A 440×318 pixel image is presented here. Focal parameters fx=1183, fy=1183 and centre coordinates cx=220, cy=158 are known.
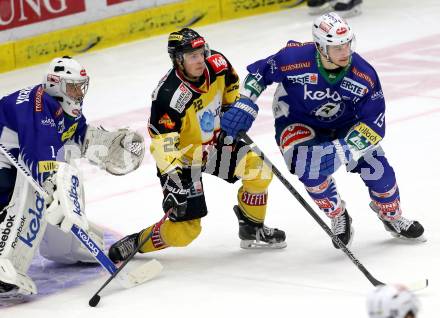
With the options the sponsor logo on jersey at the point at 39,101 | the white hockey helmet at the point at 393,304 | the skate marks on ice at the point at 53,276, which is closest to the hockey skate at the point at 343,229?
the skate marks on ice at the point at 53,276

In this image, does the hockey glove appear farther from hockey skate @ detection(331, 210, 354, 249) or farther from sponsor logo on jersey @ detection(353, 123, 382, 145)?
hockey skate @ detection(331, 210, 354, 249)

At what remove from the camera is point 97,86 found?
9.76m

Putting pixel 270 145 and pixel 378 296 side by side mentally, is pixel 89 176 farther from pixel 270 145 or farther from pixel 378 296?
pixel 378 296

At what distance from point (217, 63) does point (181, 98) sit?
12.3 inches

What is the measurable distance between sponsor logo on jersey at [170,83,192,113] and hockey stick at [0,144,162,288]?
75cm

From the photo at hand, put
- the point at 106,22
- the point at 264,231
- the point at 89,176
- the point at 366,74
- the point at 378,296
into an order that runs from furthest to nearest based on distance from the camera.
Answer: the point at 106,22, the point at 89,176, the point at 264,231, the point at 366,74, the point at 378,296

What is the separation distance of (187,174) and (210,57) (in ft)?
1.96

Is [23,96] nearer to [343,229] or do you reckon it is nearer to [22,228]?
[22,228]

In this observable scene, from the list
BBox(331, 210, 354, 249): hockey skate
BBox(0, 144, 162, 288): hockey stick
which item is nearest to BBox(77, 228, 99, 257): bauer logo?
BBox(0, 144, 162, 288): hockey stick

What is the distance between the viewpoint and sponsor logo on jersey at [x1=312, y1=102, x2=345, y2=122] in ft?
18.9

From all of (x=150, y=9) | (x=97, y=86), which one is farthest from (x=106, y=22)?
(x=97, y=86)

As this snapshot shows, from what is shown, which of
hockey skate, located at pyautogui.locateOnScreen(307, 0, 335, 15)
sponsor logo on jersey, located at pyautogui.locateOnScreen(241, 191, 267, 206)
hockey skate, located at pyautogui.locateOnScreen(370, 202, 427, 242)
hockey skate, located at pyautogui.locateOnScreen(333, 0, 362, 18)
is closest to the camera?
hockey skate, located at pyautogui.locateOnScreen(370, 202, 427, 242)

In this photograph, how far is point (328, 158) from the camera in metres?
5.65

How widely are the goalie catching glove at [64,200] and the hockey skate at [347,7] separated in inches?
256
